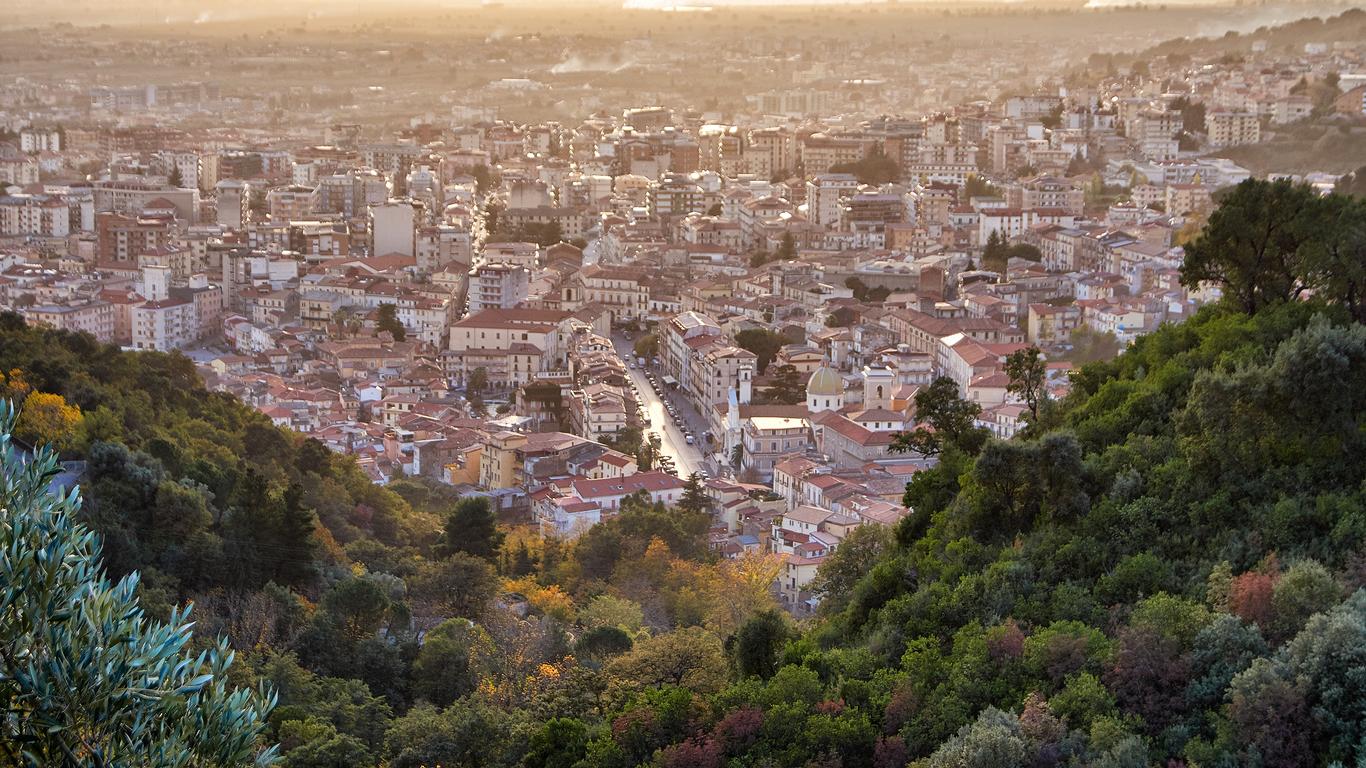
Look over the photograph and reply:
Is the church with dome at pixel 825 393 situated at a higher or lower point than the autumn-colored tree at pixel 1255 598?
lower

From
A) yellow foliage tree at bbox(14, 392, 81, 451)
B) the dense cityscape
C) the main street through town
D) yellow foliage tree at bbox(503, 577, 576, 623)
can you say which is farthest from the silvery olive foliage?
the main street through town

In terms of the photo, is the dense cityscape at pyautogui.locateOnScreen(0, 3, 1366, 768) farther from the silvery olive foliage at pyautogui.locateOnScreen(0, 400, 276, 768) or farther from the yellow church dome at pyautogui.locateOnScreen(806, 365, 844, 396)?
the yellow church dome at pyautogui.locateOnScreen(806, 365, 844, 396)

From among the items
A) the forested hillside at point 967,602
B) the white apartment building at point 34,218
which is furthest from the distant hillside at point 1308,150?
the forested hillside at point 967,602

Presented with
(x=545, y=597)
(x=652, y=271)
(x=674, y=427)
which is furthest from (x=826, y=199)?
(x=545, y=597)

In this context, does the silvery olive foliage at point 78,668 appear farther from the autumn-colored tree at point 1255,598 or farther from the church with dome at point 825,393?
the church with dome at point 825,393

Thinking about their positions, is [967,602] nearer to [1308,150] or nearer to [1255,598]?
[1255,598]

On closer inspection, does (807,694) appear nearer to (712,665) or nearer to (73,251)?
(712,665)
